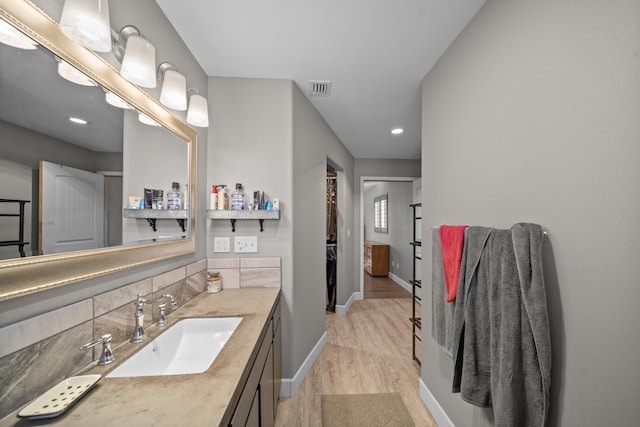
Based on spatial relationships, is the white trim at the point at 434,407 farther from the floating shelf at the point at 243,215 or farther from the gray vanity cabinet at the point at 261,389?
the floating shelf at the point at 243,215

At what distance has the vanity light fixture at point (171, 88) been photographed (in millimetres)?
1289

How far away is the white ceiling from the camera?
51.2 inches

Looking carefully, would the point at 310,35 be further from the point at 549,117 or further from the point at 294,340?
the point at 294,340

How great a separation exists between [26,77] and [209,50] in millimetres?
1162

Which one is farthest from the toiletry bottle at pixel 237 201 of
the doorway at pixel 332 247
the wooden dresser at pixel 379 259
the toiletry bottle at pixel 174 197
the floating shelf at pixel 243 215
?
the wooden dresser at pixel 379 259

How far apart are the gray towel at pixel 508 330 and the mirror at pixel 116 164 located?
60.4 inches

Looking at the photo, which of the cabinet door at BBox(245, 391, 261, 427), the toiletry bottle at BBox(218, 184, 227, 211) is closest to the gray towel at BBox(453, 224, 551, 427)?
the cabinet door at BBox(245, 391, 261, 427)

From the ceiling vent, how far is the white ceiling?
0.14 feet

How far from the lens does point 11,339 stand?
0.66 meters

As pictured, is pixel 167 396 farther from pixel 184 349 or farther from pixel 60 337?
pixel 184 349

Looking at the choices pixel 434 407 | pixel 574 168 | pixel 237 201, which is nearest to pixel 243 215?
pixel 237 201

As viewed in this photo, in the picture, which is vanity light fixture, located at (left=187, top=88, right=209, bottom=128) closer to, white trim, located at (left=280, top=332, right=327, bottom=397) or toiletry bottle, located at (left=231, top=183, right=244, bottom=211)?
toiletry bottle, located at (left=231, top=183, right=244, bottom=211)

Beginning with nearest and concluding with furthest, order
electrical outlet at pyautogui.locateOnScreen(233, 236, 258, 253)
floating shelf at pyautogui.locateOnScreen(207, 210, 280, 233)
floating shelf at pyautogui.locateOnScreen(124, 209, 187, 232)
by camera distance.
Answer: floating shelf at pyautogui.locateOnScreen(124, 209, 187, 232) → floating shelf at pyautogui.locateOnScreen(207, 210, 280, 233) → electrical outlet at pyautogui.locateOnScreen(233, 236, 258, 253)

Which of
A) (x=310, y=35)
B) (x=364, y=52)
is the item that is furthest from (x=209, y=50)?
(x=364, y=52)
